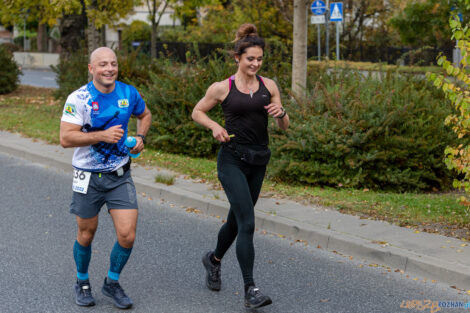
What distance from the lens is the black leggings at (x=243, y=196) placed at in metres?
4.72

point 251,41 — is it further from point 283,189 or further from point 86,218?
point 283,189

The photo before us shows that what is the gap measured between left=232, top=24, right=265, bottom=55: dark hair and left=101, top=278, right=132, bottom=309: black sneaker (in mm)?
1908

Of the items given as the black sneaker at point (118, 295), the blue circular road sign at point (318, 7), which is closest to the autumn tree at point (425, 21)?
the blue circular road sign at point (318, 7)

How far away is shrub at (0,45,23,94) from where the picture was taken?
22.0m

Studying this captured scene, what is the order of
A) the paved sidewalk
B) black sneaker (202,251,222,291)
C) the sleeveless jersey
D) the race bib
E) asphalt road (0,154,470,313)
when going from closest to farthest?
the sleeveless jersey, the race bib, asphalt road (0,154,470,313), black sneaker (202,251,222,291), the paved sidewalk

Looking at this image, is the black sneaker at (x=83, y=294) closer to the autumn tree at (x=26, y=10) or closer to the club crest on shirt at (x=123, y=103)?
the club crest on shirt at (x=123, y=103)

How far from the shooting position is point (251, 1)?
29.7 m

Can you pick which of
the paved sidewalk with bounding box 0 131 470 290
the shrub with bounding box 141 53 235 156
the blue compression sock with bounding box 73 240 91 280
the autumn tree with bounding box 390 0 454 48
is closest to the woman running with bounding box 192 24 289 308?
the blue compression sock with bounding box 73 240 91 280

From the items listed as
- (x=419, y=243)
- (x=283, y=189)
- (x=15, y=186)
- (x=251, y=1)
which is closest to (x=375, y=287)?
(x=419, y=243)

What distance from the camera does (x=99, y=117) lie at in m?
4.57

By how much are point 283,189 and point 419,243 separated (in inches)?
105

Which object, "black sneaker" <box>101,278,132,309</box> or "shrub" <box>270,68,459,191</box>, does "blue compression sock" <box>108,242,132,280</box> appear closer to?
"black sneaker" <box>101,278,132,309</box>

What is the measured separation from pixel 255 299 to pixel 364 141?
14.4ft

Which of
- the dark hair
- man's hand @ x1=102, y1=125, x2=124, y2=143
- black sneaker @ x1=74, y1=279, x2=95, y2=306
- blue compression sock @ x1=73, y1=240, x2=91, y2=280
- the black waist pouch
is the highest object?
the dark hair
